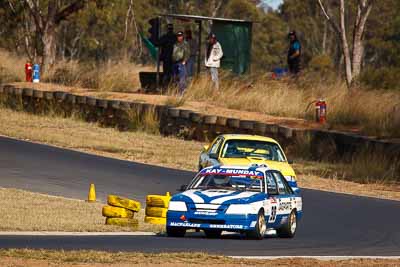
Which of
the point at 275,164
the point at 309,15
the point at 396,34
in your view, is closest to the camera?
the point at 275,164

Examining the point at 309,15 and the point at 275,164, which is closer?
the point at 275,164

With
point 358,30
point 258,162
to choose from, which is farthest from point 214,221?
point 358,30

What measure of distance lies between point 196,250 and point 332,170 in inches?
579

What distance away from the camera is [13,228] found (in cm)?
1673

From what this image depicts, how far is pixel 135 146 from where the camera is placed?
107 ft

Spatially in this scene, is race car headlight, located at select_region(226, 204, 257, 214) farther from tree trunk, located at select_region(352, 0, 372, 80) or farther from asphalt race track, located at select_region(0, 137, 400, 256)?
tree trunk, located at select_region(352, 0, 372, 80)

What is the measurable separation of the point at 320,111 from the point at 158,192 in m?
10.8

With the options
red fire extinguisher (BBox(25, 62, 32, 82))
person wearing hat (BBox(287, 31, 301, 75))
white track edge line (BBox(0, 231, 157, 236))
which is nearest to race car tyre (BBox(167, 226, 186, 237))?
white track edge line (BBox(0, 231, 157, 236))

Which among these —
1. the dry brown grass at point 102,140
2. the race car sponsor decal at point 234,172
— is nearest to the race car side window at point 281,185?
the race car sponsor decal at point 234,172

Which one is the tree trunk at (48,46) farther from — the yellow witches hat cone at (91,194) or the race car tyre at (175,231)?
the race car tyre at (175,231)

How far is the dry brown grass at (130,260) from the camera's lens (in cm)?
1245

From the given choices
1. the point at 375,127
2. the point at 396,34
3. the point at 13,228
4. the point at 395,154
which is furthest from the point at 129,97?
the point at 396,34

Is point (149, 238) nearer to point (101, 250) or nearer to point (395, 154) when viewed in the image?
point (101, 250)

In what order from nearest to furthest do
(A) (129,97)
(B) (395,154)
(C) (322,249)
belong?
(C) (322,249) → (B) (395,154) → (A) (129,97)
